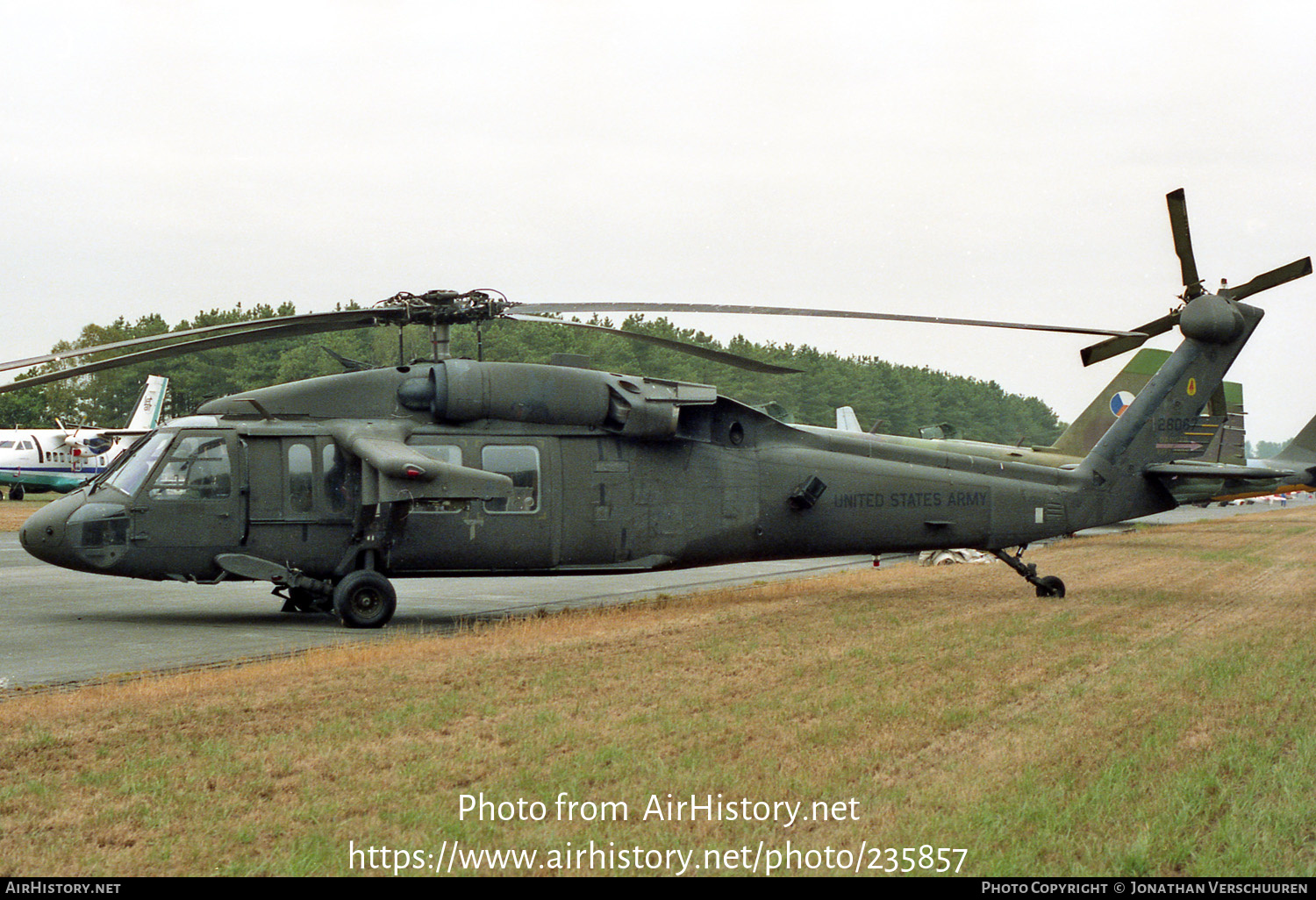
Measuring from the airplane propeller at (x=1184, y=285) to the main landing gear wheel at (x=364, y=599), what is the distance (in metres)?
9.96

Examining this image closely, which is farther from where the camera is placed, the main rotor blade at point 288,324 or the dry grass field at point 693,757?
the main rotor blade at point 288,324

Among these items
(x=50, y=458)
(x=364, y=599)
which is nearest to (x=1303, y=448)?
(x=364, y=599)

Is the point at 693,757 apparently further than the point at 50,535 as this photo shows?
No

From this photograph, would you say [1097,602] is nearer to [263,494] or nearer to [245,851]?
[263,494]

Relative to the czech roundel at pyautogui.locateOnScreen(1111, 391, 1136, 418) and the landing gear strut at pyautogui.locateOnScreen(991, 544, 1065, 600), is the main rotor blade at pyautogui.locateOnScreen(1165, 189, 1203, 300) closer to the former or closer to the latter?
the landing gear strut at pyautogui.locateOnScreen(991, 544, 1065, 600)

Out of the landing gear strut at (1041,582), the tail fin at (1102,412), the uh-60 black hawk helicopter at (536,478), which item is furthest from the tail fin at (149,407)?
the landing gear strut at (1041,582)

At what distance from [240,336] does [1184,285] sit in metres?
13.0

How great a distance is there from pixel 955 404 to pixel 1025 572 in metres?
118

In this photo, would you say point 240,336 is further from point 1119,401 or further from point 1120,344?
point 1119,401

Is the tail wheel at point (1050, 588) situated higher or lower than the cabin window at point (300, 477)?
lower

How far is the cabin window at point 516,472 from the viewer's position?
Result: 49.2 ft

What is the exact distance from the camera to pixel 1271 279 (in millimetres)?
15875

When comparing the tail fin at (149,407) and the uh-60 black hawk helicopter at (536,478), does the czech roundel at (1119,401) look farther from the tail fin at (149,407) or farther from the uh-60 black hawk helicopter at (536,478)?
the tail fin at (149,407)

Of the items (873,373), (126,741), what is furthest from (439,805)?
(873,373)
